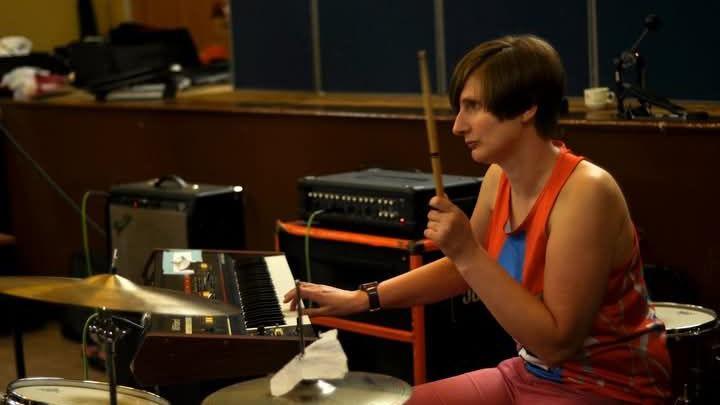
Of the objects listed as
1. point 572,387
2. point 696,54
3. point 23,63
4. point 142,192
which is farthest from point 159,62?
point 572,387

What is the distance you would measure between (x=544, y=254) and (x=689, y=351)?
71 cm

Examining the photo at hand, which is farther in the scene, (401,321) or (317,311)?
(401,321)

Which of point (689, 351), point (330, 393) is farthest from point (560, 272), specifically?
point (689, 351)

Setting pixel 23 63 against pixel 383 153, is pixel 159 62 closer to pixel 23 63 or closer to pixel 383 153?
pixel 23 63

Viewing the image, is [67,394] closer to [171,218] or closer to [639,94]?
[171,218]

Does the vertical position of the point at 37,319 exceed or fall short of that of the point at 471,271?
it falls short

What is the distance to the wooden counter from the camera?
326cm

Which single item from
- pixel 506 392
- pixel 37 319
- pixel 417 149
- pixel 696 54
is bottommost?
pixel 37 319

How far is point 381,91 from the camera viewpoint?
4.91 metres

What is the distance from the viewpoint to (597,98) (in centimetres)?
378

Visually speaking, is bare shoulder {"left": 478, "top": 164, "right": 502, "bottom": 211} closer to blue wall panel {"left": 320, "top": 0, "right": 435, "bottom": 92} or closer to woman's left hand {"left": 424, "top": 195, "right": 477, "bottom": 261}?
woman's left hand {"left": 424, "top": 195, "right": 477, "bottom": 261}

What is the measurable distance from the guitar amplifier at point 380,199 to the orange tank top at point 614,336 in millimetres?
1101

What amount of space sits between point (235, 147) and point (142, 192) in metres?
0.52

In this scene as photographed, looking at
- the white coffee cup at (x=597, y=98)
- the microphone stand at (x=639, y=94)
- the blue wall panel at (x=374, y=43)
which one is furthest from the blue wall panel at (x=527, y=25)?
the microphone stand at (x=639, y=94)
